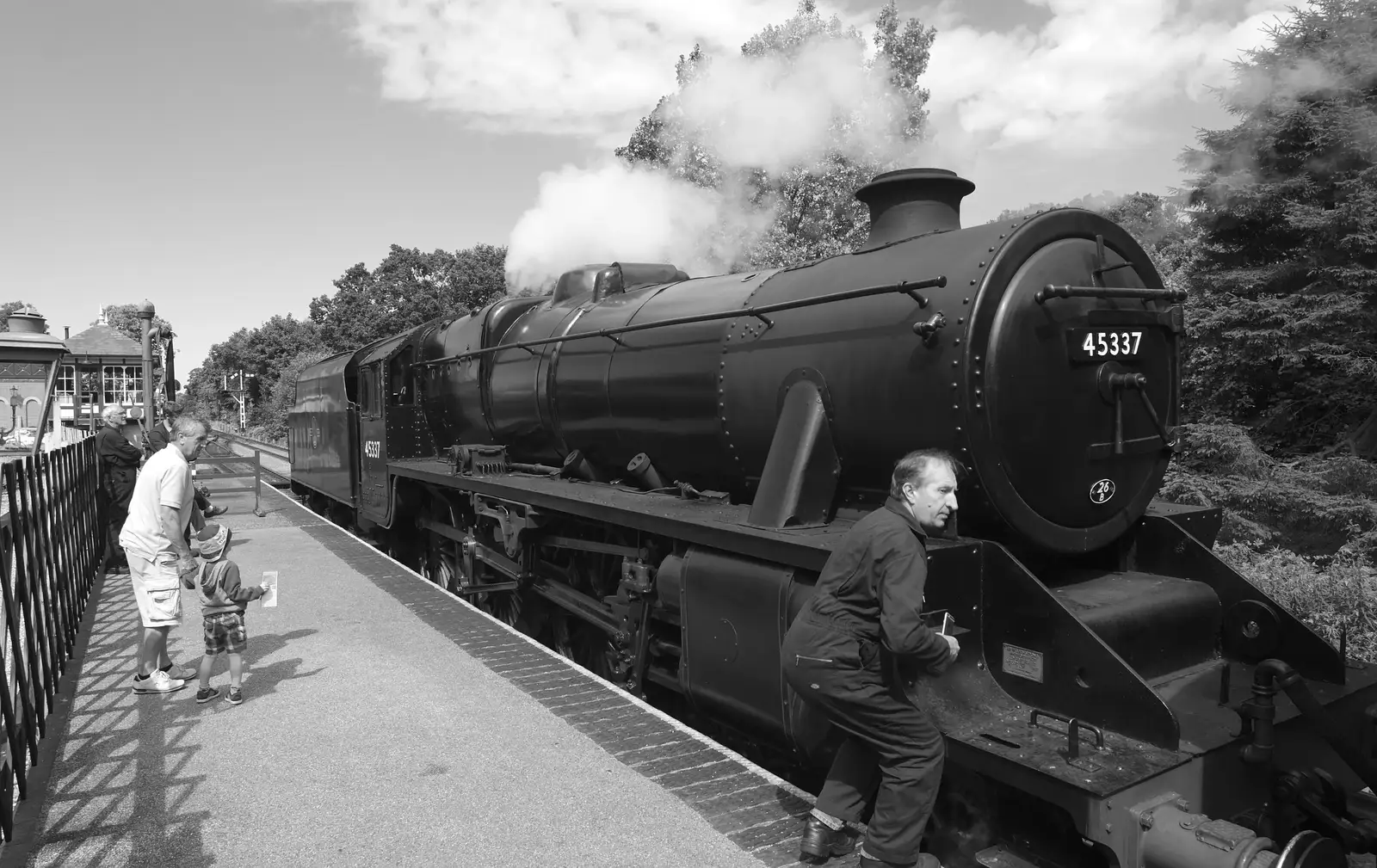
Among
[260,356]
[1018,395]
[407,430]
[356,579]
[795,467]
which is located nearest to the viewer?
[1018,395]

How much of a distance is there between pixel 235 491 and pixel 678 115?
1351 centimetres

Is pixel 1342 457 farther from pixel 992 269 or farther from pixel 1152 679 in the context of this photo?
pixel 992 269

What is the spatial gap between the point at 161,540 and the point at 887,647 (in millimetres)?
4233

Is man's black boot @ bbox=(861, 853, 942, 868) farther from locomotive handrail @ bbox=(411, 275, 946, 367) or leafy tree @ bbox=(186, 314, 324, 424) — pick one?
leafy tree @ bbox=(186, 314, 324, 424)

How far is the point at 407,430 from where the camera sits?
9477mm

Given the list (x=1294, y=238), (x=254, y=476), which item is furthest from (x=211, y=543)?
(x=254, y=476)

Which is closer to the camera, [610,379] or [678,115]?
[610,379]

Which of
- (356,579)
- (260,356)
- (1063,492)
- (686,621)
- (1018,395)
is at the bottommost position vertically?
(356,579)

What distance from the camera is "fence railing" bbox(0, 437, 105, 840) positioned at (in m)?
3.55

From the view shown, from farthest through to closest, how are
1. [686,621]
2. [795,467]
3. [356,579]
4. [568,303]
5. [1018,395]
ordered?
1. [356,579]
2. [568,303]
3. [686,621]
4. [795,467]
5. [1018,395]

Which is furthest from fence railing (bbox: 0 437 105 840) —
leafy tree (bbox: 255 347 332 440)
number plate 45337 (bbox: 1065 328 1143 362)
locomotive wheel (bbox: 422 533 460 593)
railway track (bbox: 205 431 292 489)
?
leafy tree (bbox: 255 347 332 440)

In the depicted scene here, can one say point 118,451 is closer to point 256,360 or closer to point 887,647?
point 887,647

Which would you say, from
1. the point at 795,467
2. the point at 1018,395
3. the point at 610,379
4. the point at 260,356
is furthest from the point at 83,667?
the point at 260,356

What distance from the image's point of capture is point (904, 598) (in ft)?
9.11
